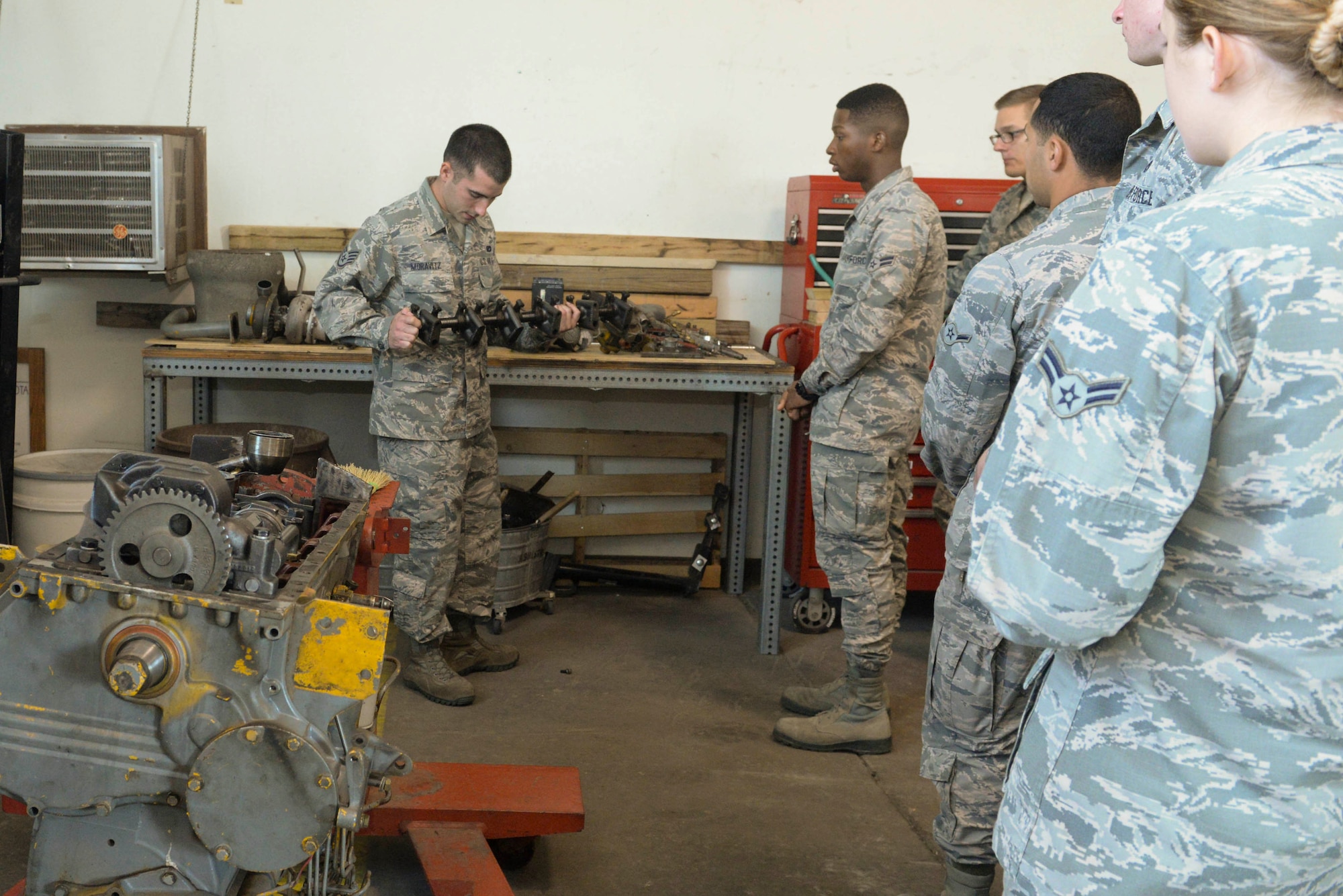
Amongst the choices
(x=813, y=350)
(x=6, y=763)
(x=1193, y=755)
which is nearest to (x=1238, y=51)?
(x=1193, y=755)

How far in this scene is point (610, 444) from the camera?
480cm

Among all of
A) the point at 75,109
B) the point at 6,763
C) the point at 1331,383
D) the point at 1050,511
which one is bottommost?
the point at 6,763

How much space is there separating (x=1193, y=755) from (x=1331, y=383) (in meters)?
0.37

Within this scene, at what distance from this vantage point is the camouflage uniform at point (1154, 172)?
5.48ft

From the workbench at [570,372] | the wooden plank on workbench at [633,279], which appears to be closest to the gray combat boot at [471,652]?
the workbench at [570,372]

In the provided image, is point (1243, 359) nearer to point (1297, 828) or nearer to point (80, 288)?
point (1297, 828)

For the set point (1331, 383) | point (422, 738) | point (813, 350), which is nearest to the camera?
point (1331, 383)

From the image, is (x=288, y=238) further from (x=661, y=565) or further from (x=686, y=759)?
(x=686, y=759)

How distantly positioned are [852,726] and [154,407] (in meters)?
2.55

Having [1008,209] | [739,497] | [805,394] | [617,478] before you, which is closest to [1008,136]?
[1008,209]

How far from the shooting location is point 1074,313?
1032 mm

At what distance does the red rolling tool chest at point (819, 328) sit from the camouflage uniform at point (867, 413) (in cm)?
86

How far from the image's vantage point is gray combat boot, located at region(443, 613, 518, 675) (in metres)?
3.70

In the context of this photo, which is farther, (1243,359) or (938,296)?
(938,296)
